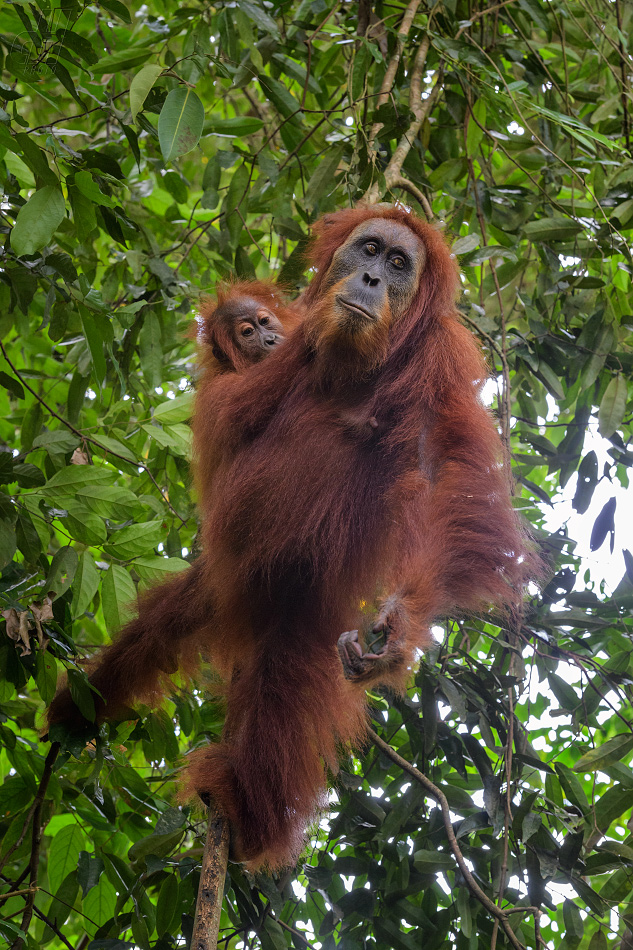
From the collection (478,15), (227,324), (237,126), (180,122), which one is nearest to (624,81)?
(478,15)

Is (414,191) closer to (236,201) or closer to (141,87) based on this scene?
(236,201)

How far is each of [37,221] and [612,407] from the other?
1.79m

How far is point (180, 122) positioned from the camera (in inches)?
77.5

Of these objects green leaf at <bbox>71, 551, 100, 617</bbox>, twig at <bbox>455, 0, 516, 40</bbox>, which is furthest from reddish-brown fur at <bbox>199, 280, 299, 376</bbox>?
twig at <bbox>455, 0, 516, 40</bbox>

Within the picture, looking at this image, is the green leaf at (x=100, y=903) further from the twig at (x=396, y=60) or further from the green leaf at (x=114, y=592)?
the twig at (x=396, y=60)

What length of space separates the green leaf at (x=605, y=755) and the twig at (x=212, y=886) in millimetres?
959

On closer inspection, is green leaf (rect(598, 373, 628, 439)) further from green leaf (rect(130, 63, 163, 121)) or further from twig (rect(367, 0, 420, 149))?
green leaf (rect(130, 63, 163, 121))

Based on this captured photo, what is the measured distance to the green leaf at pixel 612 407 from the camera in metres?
2.72

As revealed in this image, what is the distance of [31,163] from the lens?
6.40 feet

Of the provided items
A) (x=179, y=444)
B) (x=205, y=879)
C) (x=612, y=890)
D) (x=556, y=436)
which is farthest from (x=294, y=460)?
(x=556, y=436)

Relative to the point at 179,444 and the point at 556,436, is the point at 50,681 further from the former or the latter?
the point at 556,436

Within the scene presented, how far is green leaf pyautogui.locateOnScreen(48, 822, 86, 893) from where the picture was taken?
2393mm

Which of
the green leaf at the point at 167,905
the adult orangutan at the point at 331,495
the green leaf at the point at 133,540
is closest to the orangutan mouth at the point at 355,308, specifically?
the adult orangutan at the point at 331,495

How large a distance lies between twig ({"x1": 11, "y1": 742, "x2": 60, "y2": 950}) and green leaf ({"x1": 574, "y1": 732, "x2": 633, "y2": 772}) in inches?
54.0
